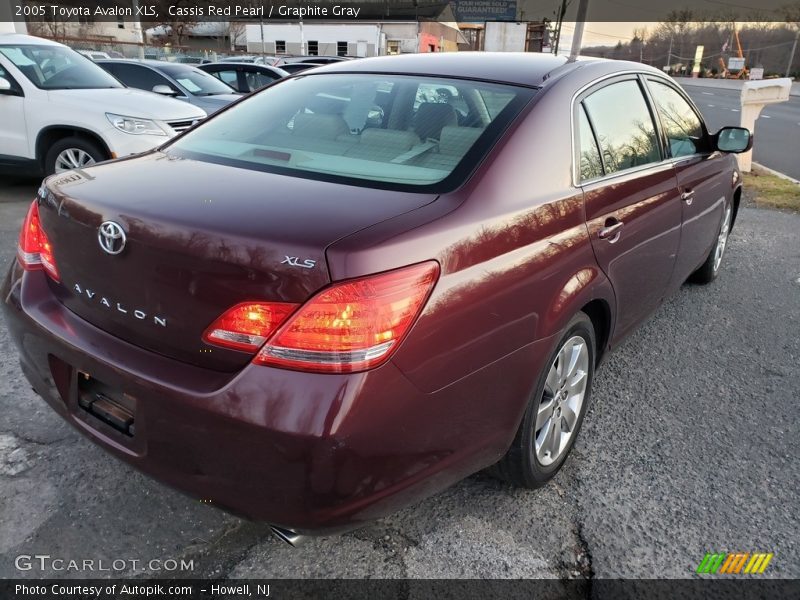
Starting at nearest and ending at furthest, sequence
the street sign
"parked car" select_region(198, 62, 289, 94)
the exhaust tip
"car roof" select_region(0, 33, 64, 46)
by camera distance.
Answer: the exhaust tip → "car roof" select_region(0, 33, 64, 46) → "parked car" select_region(198, 62, 289, 94) → the street sign

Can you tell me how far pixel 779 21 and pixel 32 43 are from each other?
88779 mm

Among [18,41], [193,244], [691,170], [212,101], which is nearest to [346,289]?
[193,244]

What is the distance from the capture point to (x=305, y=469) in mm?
1619

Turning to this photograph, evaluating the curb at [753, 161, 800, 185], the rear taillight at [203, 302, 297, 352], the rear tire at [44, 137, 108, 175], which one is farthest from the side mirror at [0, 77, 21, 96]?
the curb at [753, 161, 800, 185]

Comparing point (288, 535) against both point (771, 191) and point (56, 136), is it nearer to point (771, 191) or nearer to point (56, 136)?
point (56, 136)

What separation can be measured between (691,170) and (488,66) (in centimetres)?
154

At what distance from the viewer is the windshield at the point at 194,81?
977 centimetres

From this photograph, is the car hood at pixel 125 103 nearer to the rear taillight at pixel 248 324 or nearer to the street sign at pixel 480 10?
the rear taillight at pixel 248 324

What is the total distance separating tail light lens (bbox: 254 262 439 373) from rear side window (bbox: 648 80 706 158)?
2.48m

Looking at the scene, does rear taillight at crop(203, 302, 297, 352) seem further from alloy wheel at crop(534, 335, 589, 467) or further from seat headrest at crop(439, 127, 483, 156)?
alloy wheel at crop(534, 335, 589, 467)

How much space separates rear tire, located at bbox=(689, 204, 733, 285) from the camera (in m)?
4.78

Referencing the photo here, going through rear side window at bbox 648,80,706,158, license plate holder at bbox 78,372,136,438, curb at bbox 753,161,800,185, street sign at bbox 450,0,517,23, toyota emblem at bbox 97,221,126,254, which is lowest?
curb at bbox 753,161,800,185

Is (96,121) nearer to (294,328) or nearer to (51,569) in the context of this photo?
(51,569)

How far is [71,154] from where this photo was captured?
6.52 metres
